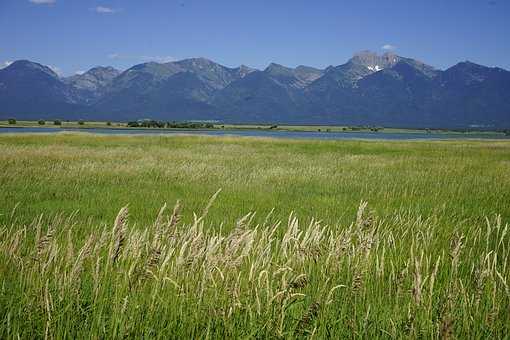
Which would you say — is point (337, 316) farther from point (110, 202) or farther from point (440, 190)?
point (440, 190)

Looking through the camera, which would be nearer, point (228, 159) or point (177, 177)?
point (177, 177)

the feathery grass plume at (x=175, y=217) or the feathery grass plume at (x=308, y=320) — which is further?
the feathery grass plume at (x=175, y=217)

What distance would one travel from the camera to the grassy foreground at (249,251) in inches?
157

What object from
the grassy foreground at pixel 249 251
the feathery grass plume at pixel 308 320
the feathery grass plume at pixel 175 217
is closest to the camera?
the feathery grass plume at pixel 308 320

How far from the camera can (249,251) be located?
19.1 ft

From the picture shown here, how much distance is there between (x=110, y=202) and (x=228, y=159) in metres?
17.6

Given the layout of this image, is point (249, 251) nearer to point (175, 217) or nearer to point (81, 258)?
point (175, 217)

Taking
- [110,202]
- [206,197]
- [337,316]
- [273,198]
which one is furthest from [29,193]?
[337,316]

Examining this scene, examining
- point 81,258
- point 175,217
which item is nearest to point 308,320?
point 175,217

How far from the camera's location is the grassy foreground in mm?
3994

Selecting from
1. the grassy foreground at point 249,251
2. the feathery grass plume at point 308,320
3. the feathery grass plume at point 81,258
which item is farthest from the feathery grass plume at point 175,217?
the feathery grass plume at point 308,320

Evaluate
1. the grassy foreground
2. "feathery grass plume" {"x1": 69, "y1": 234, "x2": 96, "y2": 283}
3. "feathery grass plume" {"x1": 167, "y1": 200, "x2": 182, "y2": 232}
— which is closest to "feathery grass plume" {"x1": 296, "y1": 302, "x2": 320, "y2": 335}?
the grassy foreground

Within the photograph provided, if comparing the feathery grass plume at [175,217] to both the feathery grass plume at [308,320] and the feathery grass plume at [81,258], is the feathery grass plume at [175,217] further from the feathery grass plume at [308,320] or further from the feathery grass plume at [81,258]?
the feathery grass plume at [308,320]

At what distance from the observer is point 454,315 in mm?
4188
